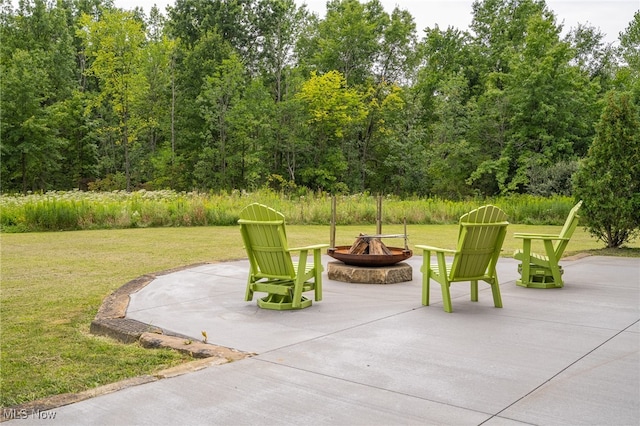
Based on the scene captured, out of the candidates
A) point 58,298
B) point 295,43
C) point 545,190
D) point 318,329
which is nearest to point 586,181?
point 318,329

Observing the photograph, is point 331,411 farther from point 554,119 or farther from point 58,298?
point 554,119

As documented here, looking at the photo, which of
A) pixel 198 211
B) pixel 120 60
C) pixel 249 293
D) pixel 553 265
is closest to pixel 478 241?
pixel 553 265

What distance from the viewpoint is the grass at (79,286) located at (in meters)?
3.36

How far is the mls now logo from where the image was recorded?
261 centimetres

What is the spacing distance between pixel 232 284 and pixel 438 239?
7.26m

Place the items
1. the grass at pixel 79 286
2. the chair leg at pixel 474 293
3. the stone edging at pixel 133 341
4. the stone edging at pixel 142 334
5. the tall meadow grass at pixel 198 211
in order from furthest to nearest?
the tall meadow grass at pixel 198 211
the chair leg at pixel 474 293
the stone edging at pixel 142 334
the grass at pixel 79 286
the stone edging at pixel 133 341

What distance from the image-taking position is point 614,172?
1017 centimetres

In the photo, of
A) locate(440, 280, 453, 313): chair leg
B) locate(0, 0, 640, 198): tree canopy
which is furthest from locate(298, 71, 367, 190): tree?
locate(440, 280, 453, 313): chair leg

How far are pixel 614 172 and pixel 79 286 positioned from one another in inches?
367

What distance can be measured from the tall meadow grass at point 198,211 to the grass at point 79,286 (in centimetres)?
113

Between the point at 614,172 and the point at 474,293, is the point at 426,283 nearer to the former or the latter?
the point at 474,293

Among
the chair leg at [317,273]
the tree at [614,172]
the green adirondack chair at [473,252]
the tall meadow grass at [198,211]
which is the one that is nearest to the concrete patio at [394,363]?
the chair leg at [317,273]

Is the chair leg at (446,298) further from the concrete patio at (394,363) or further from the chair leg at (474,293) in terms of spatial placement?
the chair leg at (474,293)

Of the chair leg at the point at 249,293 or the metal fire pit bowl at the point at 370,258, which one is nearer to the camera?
the chair leg at the point at 249,293
